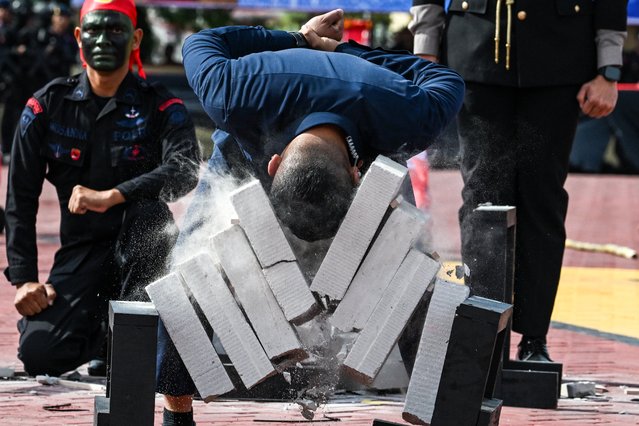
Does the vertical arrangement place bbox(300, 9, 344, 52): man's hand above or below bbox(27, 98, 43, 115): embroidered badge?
above

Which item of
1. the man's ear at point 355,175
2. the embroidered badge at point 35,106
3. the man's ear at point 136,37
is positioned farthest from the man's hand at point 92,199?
the man's ear at point 355,175

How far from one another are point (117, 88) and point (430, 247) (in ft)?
7.94

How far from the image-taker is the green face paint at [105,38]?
5348 millimetres

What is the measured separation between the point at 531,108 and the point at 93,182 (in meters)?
1.74

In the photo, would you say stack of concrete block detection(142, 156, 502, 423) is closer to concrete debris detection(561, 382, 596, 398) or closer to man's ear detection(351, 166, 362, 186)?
man's ear detection(351, 166, 362, 186)

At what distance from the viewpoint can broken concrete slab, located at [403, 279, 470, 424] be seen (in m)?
3.18

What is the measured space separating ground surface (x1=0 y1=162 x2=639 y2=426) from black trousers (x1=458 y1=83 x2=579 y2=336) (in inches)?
11.3

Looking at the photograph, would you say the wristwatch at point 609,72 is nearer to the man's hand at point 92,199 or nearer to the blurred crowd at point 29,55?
the man's hand at point 92,199

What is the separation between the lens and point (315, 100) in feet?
10.8

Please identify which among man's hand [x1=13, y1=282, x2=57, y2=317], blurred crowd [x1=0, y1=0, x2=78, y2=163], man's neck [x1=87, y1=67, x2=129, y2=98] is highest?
A: man's neck [x1=87, y1=67, x2=129, y2=98]

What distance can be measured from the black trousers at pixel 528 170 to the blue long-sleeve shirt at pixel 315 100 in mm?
1614

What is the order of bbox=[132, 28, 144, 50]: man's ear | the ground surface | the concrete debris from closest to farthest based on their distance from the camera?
the ground surface → the concrete debris → bbox=[132, 28, 144, 50]: man's ear

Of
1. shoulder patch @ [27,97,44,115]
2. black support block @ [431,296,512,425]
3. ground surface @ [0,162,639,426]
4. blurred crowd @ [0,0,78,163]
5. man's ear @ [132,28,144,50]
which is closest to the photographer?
black support block @ [431,296,512,425]

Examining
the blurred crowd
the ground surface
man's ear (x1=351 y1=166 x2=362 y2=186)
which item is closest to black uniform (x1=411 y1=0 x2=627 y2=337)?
the ground surface
